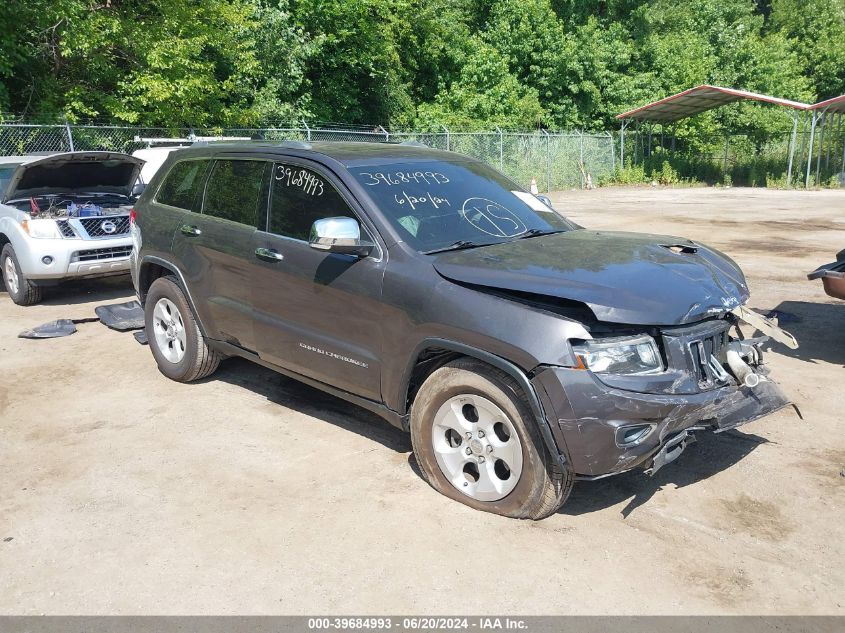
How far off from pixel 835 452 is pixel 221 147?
4.56 meters

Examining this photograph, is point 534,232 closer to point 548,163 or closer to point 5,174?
point 5,174

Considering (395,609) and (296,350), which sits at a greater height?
(296,350)

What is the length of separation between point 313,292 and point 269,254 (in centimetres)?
50

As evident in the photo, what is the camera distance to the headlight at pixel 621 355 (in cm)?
343

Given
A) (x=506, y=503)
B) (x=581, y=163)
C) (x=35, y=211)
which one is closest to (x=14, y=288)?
(x=35, y=211)

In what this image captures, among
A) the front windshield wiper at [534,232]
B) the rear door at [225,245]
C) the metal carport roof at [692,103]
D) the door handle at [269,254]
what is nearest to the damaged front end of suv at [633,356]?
the front windshield wiper at [534,232]

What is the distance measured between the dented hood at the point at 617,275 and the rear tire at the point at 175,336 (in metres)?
2.46

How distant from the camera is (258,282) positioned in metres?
4.90

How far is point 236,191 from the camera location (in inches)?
207

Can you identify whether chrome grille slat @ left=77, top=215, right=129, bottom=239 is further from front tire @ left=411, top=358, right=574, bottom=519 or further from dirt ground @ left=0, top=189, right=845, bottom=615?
front tire @ left=411, top=358, right=574, bottom=519

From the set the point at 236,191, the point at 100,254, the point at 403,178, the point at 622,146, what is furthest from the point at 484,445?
the point at 622,146

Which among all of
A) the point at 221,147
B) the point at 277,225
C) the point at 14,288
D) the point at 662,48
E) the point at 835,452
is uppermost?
the point at 662,48

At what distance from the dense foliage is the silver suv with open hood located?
26.2 ft

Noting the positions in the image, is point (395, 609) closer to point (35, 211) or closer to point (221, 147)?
point (221, 147)
